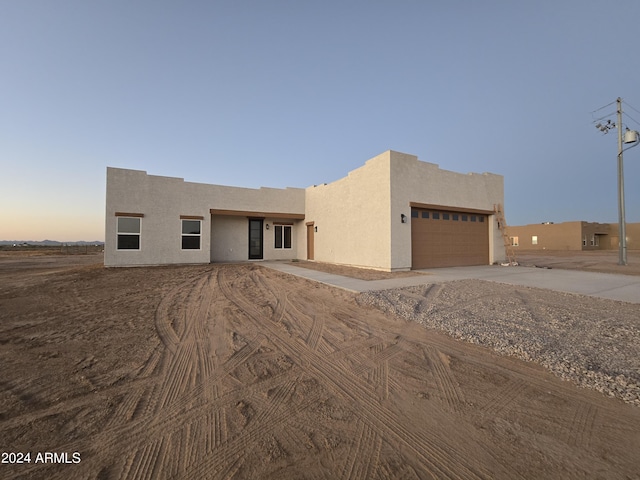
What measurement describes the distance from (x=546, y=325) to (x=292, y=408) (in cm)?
450

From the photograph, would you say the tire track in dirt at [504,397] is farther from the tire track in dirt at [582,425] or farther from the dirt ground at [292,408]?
the tire track in dirt at [582,425]

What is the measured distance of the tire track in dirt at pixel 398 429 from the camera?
163 centimetres

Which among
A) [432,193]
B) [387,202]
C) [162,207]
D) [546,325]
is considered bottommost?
[546,325]

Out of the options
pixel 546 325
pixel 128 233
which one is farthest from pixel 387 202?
pixel 128 233

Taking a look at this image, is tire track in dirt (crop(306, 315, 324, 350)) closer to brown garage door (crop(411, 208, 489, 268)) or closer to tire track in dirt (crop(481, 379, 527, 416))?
tire track in dirt (crop(481, 379, 527, 416))

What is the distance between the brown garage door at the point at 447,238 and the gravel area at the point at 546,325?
4898mm

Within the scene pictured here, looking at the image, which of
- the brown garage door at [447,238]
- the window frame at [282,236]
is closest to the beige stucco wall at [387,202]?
the brown garage door at [447,238]

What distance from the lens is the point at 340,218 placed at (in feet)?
46.2

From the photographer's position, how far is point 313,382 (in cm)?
270

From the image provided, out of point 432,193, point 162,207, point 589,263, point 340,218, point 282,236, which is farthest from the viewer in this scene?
point 282,236

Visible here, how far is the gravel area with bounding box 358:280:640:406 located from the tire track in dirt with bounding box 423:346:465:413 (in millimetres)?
846

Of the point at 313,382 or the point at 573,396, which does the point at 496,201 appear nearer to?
the point at 573,396

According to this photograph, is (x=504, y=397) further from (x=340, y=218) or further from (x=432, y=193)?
(x=340, y=218)

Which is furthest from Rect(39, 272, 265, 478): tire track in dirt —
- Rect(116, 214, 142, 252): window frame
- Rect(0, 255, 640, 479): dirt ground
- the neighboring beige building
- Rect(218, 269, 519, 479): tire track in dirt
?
the neighboring beige building
